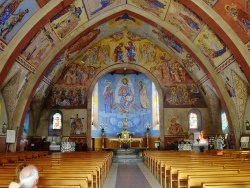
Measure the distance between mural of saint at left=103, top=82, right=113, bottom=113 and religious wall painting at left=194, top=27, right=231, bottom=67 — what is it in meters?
12.4

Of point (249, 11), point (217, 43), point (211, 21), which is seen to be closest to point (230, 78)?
point (217, 43)

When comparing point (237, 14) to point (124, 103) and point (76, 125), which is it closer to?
point (76, 125)

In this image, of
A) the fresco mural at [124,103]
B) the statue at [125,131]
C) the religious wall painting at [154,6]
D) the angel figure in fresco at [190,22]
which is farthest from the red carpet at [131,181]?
the fresco mural at [124,103]

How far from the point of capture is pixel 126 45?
2166cm

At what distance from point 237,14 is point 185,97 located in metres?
10.6

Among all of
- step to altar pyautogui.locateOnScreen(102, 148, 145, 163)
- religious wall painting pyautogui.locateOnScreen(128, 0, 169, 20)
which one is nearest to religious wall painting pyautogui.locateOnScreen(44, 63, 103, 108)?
step to altar pyautogui.locateOnScreen(102, 148, 145, 163)

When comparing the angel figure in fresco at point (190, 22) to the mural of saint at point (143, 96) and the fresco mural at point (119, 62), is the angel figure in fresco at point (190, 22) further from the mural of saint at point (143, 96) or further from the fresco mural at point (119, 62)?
the mural of saint at point (143, 96)

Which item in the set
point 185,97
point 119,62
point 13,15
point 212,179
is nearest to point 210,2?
point 13,15

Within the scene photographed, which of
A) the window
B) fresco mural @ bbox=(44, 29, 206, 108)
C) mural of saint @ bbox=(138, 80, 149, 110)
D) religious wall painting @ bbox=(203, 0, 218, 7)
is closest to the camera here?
religious wall painting @ bbox=(203, 0, 218, 7)

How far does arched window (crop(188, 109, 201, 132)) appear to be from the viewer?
21973 mm

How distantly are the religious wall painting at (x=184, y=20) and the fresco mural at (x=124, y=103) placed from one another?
11250 mm

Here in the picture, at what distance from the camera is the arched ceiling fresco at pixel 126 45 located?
43.3 feet

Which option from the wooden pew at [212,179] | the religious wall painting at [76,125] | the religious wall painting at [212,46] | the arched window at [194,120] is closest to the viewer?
the wooden pew at [212,179]

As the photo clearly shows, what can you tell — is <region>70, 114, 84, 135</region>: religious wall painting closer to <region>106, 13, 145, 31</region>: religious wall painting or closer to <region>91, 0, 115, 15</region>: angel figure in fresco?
<region>106, 13, 145, 31</region>: religious wall painting
